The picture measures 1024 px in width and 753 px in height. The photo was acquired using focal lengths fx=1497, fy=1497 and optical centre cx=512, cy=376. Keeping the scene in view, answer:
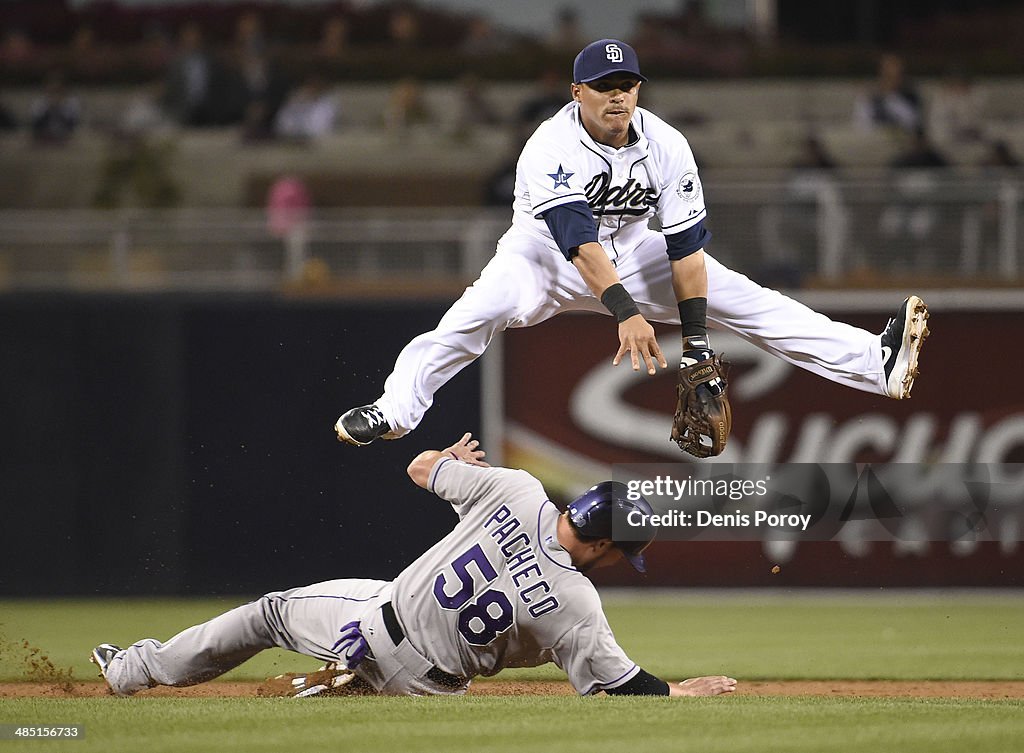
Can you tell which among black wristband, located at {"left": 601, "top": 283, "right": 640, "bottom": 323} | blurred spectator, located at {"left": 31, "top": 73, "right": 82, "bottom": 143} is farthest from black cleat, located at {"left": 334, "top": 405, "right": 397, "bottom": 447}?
blurred spectator, located at {"left": 31, "top": 73, "right": 82, "bottom": 143}

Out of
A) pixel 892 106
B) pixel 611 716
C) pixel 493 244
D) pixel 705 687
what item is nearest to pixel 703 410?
pixel 705 687

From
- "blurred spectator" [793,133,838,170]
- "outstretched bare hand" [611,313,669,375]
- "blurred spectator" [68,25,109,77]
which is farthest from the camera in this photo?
"blurred spectator" [68,25,109,77]

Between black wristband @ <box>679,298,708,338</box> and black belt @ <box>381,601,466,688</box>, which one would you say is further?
black wristband @ <box>679,298,708,338</box>

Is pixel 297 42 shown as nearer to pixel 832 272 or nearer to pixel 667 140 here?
pixel 832 272

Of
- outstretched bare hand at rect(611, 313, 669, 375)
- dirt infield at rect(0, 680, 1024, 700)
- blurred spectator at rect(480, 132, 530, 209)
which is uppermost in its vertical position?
blurred spectator at rect(480, 132, 530, 209)

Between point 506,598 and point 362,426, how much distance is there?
0.90 meters

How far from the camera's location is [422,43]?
17766 mm

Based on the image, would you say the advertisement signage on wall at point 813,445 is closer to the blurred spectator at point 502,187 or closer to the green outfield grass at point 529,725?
the blurred spectator at point 502,187

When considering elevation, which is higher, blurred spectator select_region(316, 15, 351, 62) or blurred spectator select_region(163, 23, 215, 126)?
blurred spectator select_region(316, 15, 351, 62)

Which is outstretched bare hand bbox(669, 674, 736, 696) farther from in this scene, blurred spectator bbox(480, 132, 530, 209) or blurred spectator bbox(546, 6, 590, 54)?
blurred spectator bbox(546, 6, 590, 54)

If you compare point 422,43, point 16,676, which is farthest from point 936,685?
point 422,43

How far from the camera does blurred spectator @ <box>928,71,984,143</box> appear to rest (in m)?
13.5

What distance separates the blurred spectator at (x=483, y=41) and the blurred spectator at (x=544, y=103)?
1.98 meters

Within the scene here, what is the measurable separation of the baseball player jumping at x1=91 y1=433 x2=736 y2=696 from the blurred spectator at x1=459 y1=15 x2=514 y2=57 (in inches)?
424
